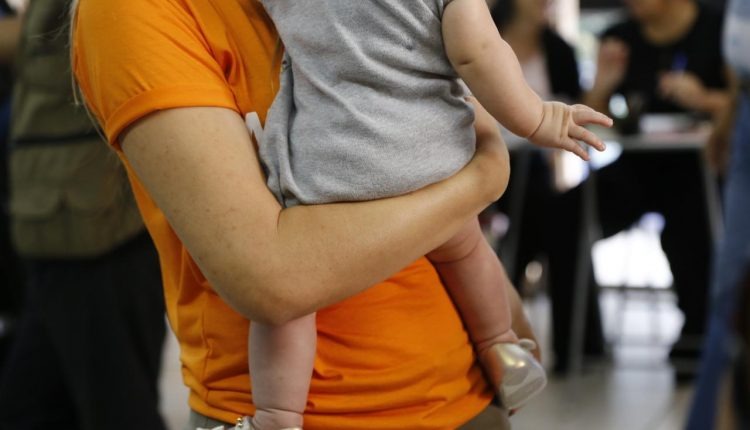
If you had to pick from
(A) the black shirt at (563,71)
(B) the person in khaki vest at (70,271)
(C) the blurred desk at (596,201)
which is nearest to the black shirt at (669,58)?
(C) the blurred desk at (596,201)

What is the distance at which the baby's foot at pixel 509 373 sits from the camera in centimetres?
138

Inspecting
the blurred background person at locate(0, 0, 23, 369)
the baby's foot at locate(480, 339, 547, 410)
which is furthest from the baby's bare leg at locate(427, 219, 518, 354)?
the blurred background person at locate(0, 0, 23, 369)

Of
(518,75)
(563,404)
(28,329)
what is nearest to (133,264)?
(28,329)

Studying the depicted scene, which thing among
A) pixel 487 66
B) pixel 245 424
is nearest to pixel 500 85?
pixel 487 66

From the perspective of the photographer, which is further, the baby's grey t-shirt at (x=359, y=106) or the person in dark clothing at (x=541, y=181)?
the person in dark clothing at (x=541, y=181)

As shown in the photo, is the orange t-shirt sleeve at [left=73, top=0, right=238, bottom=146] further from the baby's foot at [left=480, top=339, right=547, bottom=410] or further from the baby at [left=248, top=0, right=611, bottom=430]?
the baby's foot at [left=480, top=339, right=547, bottom=410]

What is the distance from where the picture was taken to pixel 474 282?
1375 mm

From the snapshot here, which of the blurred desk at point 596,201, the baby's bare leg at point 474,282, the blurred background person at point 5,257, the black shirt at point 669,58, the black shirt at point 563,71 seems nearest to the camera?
the baby's bare leg at point 474,282

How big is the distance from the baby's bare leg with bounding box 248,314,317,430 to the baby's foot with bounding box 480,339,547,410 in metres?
0.26

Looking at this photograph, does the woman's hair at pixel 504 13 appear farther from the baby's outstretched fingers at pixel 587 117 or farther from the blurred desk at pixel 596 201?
Result: the baby's outstretched fingers at pixel 587 117

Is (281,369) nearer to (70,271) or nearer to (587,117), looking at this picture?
(587,117)

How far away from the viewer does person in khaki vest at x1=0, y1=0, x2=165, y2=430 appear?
2453mm

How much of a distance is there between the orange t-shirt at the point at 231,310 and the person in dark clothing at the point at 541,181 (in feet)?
12.9

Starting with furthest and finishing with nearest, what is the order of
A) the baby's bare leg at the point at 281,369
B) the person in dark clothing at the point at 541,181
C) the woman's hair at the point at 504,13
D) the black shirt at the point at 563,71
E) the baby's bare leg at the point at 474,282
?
the woman's hair at the point at 504,13
the black shirt at the point at 563,71
the person in dark clothing at the point at 541,181
the baby's bare leg at the point at 474,282
the baby's bare leg at the point at 281,369
